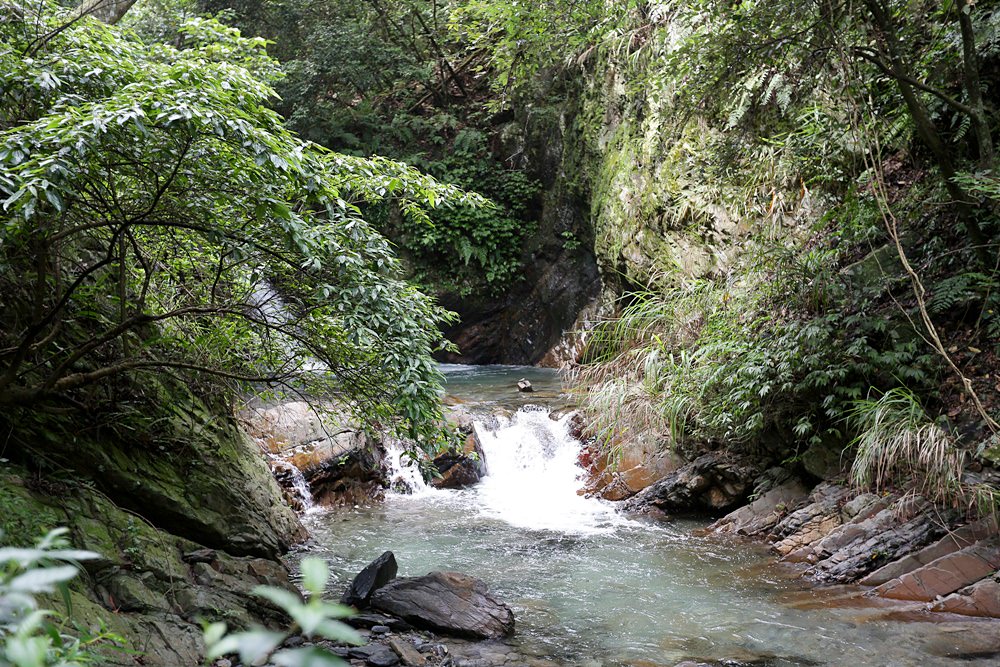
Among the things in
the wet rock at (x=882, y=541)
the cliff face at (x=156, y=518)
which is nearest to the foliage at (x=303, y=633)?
the cliff face at (x=156, y=518)

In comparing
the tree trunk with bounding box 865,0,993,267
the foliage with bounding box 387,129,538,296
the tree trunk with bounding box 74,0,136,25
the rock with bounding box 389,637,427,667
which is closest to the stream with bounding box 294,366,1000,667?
the rock with bounding box 389,637,427,667

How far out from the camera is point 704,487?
25.3 ft

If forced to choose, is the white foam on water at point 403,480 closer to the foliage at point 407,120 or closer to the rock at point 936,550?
the rock at point 936,550

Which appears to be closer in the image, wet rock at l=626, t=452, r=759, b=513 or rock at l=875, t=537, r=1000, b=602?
rock at l=875, t=537, r=1000, b=602

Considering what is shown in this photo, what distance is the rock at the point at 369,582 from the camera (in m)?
5.06

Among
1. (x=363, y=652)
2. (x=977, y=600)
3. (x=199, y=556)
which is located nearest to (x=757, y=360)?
(x=977, y=600)

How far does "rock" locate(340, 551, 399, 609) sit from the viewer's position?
16.6 ft

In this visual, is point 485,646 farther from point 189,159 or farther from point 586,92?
point 586,92

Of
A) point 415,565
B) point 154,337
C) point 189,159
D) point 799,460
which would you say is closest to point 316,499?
point 415,565

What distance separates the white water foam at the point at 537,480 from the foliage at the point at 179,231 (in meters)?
3.63

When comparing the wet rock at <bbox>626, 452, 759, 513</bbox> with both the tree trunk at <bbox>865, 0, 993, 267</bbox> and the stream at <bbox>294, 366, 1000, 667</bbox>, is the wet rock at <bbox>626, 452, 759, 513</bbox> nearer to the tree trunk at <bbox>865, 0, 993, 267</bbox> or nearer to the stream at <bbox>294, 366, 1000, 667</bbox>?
the stream at <bbox>294, 366, 1000, 667</bbox>

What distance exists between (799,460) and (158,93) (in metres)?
6.31

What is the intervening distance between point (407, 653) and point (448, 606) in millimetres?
666

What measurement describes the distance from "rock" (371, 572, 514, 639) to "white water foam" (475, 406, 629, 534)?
2500 millimetres
